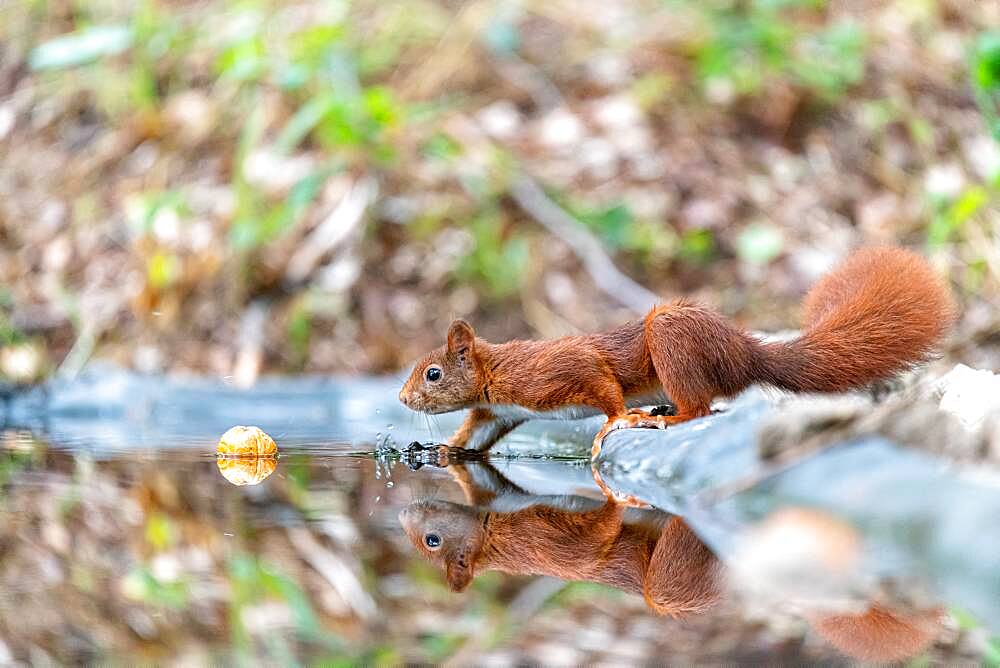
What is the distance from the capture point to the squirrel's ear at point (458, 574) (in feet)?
5.05

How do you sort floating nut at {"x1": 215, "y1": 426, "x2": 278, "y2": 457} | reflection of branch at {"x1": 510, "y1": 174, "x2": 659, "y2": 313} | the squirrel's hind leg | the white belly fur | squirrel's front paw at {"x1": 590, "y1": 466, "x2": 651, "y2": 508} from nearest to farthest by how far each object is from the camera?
1. squirrel's front paw at {"x1": 590, "y1": 466, "x2": 651, "y2": 508}
2. the squirrel's hind leg
3. the white belly fur
4. floating nut at {"x1": 215, "y1": 426, "x2": 278, "y2": 457}
5. reflection of branch at {"x1": 510, "y1": 174, "x2": 659, "y2": 313}

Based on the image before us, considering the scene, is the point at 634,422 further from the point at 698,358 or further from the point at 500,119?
the point at 500,119

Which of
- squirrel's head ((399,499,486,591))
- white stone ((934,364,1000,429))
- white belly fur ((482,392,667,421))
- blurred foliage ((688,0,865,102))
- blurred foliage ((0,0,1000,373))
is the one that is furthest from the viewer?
blurred foliage ((688,0,865,102))

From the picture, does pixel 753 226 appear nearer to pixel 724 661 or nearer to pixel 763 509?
pixel 763 509

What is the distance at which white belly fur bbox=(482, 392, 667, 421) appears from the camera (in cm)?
300

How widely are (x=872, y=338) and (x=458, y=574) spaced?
1.34 m

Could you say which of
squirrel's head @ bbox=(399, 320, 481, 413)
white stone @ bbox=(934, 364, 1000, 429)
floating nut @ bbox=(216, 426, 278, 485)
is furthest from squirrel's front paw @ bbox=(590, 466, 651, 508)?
floating nut @ bbox=(216, 426, 278, 485)

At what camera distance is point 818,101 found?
20.4 feet

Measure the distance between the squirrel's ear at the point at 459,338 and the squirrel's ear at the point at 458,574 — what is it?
1.49m

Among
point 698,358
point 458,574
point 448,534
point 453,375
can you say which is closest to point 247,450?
point 453,375

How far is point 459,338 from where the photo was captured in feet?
10.5

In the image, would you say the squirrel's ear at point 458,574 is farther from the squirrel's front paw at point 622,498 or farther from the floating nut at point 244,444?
the floating nut at point 244,444

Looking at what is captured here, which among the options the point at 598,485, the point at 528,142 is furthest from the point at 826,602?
the point at 528,142

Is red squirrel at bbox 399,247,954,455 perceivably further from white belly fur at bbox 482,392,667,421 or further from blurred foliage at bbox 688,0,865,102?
blurred foliage at bbox 688,0,865,102
